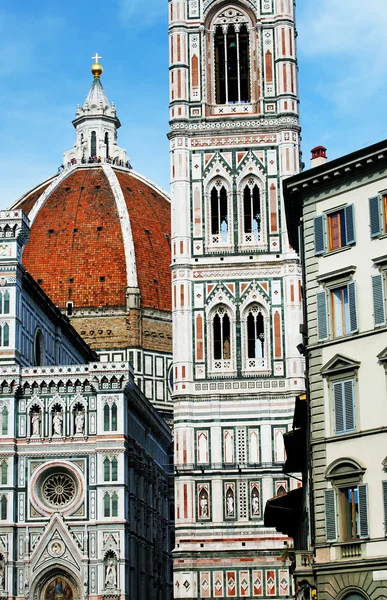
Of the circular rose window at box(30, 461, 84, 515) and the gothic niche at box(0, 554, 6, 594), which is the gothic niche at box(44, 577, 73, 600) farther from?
the circular rose window at box(30, 461, 84, 515)

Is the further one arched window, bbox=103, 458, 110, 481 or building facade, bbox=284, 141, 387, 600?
arched window, bbox=103, 458, 110, 481

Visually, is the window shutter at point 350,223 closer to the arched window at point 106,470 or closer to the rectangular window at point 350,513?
the rectangular window at point 350,513

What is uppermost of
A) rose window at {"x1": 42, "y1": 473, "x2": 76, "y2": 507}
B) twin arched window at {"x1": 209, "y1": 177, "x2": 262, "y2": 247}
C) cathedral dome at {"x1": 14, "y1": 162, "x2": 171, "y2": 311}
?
cathedral dome at {"x1": 14, "y1": 162, "x2": 171, "y2": 311}

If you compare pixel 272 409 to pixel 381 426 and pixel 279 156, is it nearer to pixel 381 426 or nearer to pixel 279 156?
pixel 279 156

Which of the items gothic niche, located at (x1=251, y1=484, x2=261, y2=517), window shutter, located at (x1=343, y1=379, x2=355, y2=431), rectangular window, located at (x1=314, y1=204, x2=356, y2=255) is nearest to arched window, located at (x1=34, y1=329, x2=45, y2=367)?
gothic niche, located at (x1=251, y1=484, x2=261, y2=517)

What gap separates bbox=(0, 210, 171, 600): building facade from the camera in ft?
189

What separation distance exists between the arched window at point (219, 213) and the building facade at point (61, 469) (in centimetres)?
710

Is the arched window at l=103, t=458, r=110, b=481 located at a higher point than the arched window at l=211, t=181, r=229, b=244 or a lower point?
lower

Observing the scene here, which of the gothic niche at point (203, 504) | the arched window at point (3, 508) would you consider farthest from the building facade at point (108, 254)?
the gothic niche at point (203, 504)

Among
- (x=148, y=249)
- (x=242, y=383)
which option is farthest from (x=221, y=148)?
(x=148, y=249)

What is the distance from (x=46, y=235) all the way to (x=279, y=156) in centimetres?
4302

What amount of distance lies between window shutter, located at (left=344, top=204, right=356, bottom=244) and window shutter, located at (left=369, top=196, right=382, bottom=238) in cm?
53

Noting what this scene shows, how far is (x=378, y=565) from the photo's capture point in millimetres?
27672

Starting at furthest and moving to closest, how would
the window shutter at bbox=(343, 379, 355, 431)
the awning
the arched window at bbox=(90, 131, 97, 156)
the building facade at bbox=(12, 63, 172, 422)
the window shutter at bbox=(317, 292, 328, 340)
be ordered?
the arched window at bbox=(90, 131, 97, 156)
the building facade at bbox=(12, 63, 172, 422)
the awning
the window shutter at bbox=(317, 292, 328, 340)
the window shutter at bbox=(343, 379, 355, 431)
